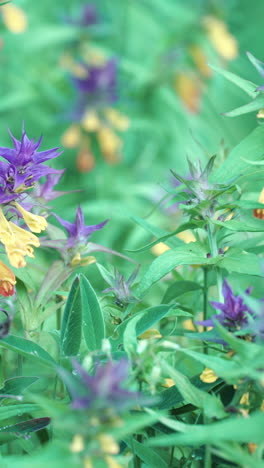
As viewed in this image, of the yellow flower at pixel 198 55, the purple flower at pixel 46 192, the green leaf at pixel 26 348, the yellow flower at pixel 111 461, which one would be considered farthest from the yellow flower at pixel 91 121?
the yellow flower at pixel 111 461

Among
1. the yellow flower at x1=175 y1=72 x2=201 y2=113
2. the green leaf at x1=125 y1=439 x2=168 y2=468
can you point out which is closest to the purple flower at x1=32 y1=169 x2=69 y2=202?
the green leaf at x1=125 y1=439 x2=168 y2=468

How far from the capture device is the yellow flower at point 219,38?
236cm

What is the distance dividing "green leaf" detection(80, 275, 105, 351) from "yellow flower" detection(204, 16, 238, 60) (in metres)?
1.78

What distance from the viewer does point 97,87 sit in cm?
207

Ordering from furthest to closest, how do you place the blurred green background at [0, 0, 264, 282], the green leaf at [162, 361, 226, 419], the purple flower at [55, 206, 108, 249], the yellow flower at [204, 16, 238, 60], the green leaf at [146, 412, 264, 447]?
1. the yellow flower at [204, 16, 238, 60]
2. the blurred green background at [0, 0, 264, 282]
3. the purple flower at [55, 206, 108, 249]
4. the green leaf at [162, 361, 226, 419]
5. the green leaf at [146, 412, 264, 447]

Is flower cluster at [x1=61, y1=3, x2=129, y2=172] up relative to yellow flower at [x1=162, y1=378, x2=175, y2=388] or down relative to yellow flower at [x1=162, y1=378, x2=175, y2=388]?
up

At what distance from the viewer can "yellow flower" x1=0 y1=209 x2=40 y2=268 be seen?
708 mm

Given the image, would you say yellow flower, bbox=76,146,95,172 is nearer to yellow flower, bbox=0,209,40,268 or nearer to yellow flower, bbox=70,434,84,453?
yellow flower, bbox=0,209,40,268

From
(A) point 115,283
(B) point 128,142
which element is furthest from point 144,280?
(B) point 128,142

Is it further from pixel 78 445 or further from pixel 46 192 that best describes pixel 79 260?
pixel 78 445

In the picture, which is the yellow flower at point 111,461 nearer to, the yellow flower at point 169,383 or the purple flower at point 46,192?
the yellow flower at point 169,383

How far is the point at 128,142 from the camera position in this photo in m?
2.49

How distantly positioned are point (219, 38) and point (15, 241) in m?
1.81

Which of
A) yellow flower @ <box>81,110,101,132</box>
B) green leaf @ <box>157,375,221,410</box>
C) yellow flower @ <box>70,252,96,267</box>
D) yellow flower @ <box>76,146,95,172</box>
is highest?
yellow flower @ <box>81,110,101,132</box>
